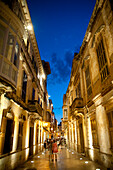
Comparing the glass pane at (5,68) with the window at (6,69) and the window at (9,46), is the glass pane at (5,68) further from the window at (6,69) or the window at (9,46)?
the window at (9,46)

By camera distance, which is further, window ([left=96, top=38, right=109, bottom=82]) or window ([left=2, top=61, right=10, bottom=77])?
window ([left=96, top=38, right=109, bottom=82])

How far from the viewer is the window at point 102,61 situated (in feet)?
A: 30.7

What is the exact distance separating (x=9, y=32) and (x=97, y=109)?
852 cm

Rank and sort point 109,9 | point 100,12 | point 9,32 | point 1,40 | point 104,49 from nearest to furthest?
point 1,40
point 9,32
point 109,9
point 104,49
point 100,12

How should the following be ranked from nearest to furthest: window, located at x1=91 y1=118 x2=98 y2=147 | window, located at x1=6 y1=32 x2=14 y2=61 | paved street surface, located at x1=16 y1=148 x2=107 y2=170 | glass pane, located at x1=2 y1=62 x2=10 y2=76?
glass pane, located at x1=2 y1=62 x2=10 y2=76
window, located at x1=6 y1=32 x2=14 y2=61
paved street surface, located at x1=16 y1=148 x2=107 y2=170
window, located at x1=91 y1=118 x2=98 y2=147

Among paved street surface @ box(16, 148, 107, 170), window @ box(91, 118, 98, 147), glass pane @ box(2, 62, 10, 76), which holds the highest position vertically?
glass pane @ box(2, 62, 10, 76)

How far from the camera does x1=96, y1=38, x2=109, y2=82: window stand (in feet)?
30.7

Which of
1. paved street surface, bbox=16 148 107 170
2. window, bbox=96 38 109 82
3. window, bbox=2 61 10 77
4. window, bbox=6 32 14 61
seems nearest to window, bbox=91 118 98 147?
paved street surface, bbox=16 148 107 170

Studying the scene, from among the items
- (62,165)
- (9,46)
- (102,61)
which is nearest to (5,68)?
(9,46)

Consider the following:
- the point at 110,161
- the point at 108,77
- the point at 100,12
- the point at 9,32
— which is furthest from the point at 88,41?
the point at 110,161

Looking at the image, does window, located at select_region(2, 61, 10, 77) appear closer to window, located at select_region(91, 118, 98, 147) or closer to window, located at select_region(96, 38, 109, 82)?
window, located at select_region(96, 38, 109, 82)

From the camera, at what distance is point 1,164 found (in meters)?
7.45

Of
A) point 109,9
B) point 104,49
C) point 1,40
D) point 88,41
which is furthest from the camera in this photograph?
point 88,41

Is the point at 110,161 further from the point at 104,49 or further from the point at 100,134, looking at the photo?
the point at 104,49
